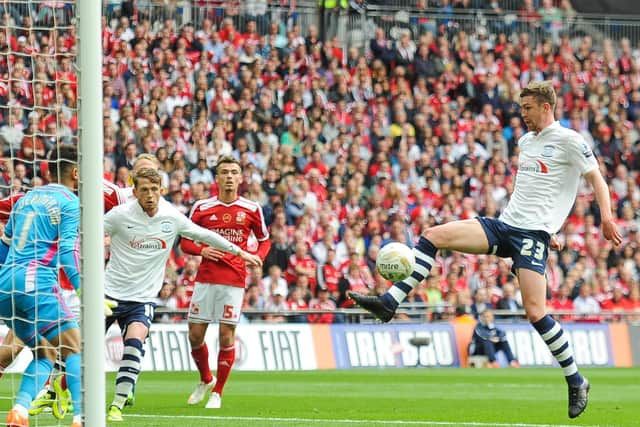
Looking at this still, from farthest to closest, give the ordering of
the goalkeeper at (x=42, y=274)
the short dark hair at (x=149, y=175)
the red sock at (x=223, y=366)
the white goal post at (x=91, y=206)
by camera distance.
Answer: the red sock at (x=223, y=366) → the short dark hair at (x=149, y=175) → the goalkeeper at (x=42, y=274) → the white goal post at (x=91, y=206)

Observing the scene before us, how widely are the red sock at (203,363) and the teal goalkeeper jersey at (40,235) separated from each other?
444 centimetres

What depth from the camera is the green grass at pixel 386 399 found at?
10992mm

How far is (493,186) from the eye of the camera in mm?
25953

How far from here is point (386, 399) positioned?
14.3m

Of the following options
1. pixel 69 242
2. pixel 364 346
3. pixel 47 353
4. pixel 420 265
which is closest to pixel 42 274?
pixel 69 242

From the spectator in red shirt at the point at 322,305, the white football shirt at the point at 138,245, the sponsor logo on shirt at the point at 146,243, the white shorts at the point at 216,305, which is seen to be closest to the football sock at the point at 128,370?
the white football shirt at the point at 138,245

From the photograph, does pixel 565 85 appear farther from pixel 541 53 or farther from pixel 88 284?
pixel 88 284

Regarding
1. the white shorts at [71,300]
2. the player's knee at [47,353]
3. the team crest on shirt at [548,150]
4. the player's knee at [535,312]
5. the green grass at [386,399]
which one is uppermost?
the team crest on shirt at [548,150]

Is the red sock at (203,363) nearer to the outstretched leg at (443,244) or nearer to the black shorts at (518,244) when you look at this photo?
the outstretched leg at (443,244)

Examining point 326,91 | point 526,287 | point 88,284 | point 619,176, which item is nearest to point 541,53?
point 619,176

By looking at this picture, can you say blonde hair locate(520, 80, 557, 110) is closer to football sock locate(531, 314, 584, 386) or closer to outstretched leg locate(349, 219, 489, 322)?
outstretched leg locate(349, 219, 489, 322)

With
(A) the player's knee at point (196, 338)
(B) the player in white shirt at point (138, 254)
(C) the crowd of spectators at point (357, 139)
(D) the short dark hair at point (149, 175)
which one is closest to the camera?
(D) the short dark hair at point (149, 175)

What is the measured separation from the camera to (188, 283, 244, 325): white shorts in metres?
13.1

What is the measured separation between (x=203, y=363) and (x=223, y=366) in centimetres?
29
